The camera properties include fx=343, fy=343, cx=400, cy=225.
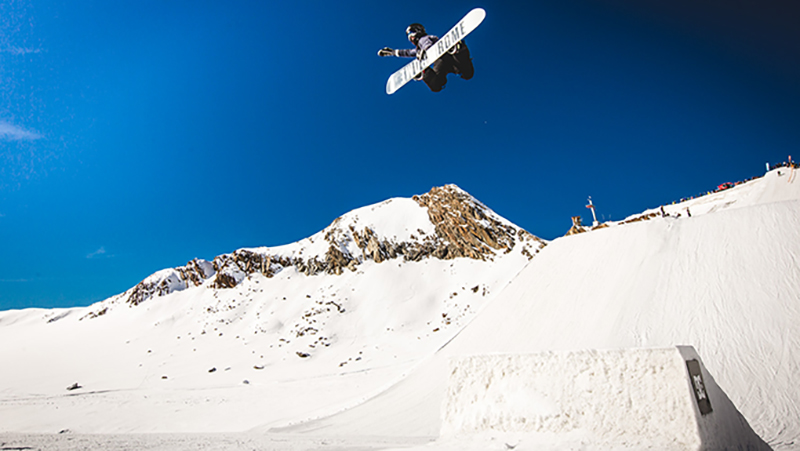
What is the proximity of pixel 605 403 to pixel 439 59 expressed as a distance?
6557 millimetres

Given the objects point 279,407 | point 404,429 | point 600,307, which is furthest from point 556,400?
point 279,407

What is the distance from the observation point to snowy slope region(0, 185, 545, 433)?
1658 cm

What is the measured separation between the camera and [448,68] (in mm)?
7211

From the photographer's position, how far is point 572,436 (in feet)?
12.8

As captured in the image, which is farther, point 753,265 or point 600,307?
point 600,307

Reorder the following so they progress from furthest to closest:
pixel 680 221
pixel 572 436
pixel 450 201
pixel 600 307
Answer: pixel 450 201 < pixel 680 221 < pixel 600 307 < pixel 572 436

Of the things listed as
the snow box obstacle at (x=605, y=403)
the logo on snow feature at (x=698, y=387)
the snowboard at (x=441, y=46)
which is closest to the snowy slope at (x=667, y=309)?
the snow box obstacle at (x=605, y=403)

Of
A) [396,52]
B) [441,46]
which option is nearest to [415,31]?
[396,52]

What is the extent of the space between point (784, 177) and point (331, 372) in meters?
34.4

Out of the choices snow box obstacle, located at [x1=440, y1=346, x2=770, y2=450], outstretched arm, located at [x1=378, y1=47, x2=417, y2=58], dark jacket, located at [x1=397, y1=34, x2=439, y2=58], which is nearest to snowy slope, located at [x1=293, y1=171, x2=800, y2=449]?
snow box obstacle, located at [x1=440, y1=346, x2=770, y2=450]

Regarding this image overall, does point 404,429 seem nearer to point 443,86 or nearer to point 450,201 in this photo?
point 443,86

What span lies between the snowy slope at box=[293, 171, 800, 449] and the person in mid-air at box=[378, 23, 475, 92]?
5880 millimetres

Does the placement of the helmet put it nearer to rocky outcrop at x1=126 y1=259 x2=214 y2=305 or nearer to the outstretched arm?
the outstretched arm

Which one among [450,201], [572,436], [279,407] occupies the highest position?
[450,201]
